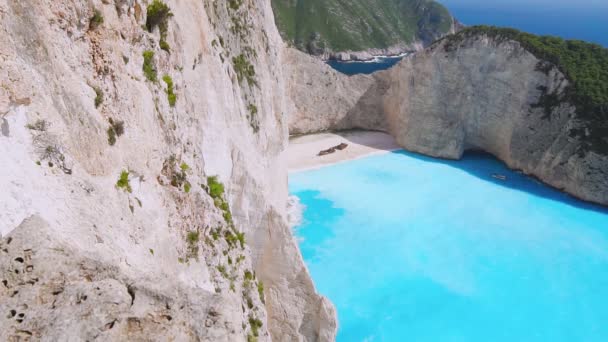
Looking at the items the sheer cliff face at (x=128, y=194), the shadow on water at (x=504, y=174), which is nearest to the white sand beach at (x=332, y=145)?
the shadow on water at (x=504, y=174)

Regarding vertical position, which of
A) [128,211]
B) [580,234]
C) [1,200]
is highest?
[1,200]

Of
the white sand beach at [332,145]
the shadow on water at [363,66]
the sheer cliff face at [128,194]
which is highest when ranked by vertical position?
the sheer cliff face at [128,194]

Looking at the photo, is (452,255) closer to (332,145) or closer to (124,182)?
(332,145)

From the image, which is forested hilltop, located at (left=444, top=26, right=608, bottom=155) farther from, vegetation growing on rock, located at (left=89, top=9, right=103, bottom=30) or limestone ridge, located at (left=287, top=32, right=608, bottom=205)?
vegetation growing on rock, located at (left=89, top=9, right=103, bottom=30)

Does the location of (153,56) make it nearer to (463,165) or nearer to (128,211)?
(128,211)

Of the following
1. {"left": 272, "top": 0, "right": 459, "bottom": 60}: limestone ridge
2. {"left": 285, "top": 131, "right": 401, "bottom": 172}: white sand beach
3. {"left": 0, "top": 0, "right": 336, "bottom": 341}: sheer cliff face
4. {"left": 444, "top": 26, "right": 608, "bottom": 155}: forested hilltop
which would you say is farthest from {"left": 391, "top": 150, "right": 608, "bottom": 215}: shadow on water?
{"left": 272, "top": 0, "right": 459, "bottom": 60}: limestone ridge

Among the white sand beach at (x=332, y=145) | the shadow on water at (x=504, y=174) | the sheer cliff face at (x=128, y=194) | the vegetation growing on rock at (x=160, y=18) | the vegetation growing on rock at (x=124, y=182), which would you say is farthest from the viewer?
the white sand beach at (x=332, y=145)

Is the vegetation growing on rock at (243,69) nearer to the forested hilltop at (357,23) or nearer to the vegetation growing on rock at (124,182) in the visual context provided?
the vegetation growing on rock at (124,182)

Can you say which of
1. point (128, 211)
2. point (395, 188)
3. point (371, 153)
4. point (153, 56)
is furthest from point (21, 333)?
point (371, 153)

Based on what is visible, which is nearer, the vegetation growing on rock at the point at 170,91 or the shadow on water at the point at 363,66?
the vegetation growing on rock at the point at 170,91
